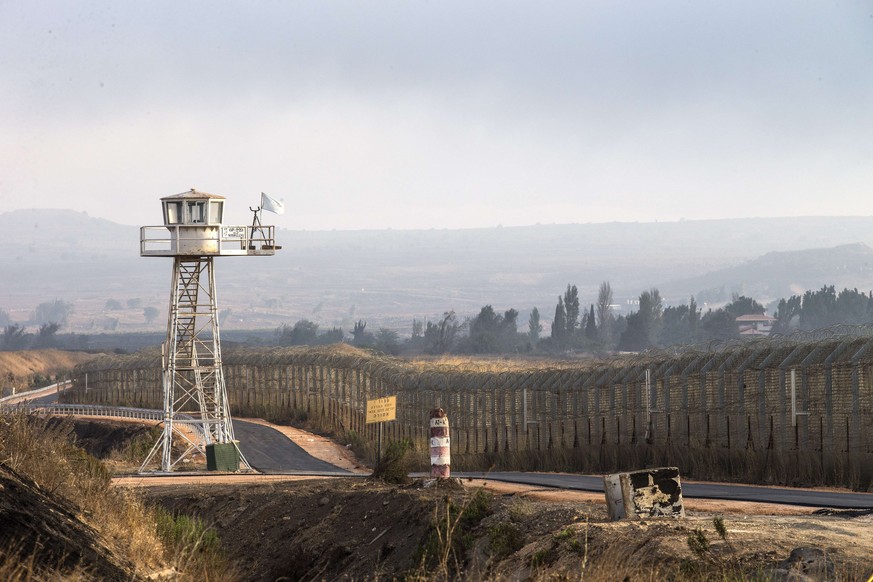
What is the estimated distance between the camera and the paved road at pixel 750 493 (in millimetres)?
18844

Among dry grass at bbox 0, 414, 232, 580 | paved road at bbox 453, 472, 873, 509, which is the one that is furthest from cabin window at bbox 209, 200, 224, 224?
dry grass at bbox 0, 414, 232, 580

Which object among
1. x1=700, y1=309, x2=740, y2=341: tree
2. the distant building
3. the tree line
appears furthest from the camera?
the distant building

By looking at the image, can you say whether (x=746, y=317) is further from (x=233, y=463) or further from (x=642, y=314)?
(x=233, y=463)

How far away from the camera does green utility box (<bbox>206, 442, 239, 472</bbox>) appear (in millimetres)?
42344

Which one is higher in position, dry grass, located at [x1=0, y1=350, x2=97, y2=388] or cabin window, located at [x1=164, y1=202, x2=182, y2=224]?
cabin window, located at [x1=164, y1=202, x2=182, y2=224]

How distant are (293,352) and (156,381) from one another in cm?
1152

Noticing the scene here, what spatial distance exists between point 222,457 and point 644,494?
28721 millimetres

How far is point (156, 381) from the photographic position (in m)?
75.9

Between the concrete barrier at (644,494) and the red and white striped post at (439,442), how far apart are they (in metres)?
4.56

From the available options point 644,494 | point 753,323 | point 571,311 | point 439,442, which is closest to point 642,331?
point 571,311

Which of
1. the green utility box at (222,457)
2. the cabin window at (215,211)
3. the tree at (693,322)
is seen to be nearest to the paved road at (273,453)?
the green utility box at (222,457)

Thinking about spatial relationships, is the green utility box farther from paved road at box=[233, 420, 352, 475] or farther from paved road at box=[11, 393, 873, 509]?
paved road at box=[11, 393, 873, 509]

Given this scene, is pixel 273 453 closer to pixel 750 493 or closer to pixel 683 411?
pixel 683 411

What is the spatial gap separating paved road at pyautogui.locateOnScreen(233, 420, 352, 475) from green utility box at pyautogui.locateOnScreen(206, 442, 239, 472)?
0.83 m
